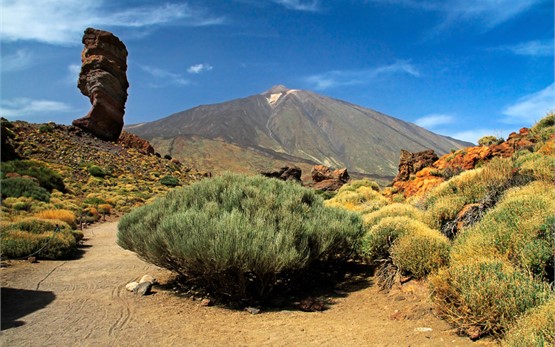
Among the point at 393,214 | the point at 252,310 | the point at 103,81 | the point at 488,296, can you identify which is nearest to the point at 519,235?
the point at 488,296

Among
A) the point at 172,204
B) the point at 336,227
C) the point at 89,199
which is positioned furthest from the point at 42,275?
the point at 89,199

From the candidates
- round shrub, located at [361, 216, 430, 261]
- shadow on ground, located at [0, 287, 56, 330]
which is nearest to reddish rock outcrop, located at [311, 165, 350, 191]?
round shrub, located at [361, 216, 430, 261]

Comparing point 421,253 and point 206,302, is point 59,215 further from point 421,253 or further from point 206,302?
point 421,253

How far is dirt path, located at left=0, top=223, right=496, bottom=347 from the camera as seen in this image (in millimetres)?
4863

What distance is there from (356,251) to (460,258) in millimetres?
3352

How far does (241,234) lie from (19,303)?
4.21 m

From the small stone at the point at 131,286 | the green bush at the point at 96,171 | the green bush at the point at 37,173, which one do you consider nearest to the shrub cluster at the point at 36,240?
the small stone at the point at 131,286

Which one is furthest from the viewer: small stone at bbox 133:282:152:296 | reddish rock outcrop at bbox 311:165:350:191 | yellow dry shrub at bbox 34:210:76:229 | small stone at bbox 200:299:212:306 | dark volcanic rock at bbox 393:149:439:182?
reddish rock outcrop at bbox 311:165:350:191

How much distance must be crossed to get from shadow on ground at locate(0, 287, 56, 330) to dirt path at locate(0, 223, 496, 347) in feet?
0.04

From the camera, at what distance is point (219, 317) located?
5.98 metres

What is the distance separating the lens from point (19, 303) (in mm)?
6652

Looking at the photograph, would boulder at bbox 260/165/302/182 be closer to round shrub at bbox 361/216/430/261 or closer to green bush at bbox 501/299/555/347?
round shrub at bbox 361/216/430/261

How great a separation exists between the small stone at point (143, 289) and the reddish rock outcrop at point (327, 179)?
24.8 m

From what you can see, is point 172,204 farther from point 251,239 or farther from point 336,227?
point 336,227
